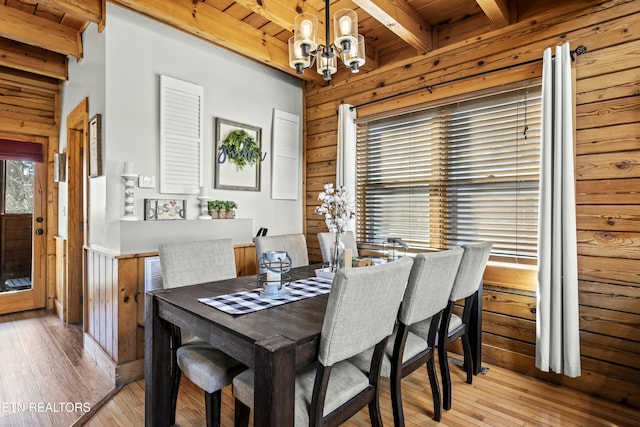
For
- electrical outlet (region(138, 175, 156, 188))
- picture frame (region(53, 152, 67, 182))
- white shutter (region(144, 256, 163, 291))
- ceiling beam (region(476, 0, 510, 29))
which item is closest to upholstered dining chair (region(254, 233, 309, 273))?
white shutter (region(144, 256, 163, 291))

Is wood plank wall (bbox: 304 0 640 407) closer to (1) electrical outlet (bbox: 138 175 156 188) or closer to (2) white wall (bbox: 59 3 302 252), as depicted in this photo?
(2) white wall (bbox: 59 3 302 252)

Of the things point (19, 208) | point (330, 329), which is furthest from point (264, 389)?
point (19, 208)

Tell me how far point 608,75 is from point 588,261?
1194mm

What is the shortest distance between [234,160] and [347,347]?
2.47 m

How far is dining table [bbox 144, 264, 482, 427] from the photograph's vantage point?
1.14 meters

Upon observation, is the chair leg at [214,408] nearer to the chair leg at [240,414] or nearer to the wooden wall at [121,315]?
the chair leg at [240,414]

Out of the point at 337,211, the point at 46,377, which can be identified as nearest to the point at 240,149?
the point at 337,211

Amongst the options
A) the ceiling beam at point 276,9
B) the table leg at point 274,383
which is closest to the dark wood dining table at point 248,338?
the table leg at point 274,383

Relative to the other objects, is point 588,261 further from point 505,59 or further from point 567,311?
point 505,59

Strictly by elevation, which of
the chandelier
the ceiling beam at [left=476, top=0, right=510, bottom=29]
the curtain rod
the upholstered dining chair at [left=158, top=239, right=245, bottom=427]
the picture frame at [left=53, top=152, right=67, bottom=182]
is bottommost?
the upholstered dining chair at [left=158, top=239, right=245, bottom=427]

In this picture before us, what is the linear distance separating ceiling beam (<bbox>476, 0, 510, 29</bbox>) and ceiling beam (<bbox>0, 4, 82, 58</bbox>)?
3.33m

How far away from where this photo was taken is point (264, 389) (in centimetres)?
114

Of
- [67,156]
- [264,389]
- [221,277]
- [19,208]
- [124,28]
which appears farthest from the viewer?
[19,208]

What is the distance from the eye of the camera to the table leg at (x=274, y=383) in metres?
1.12
